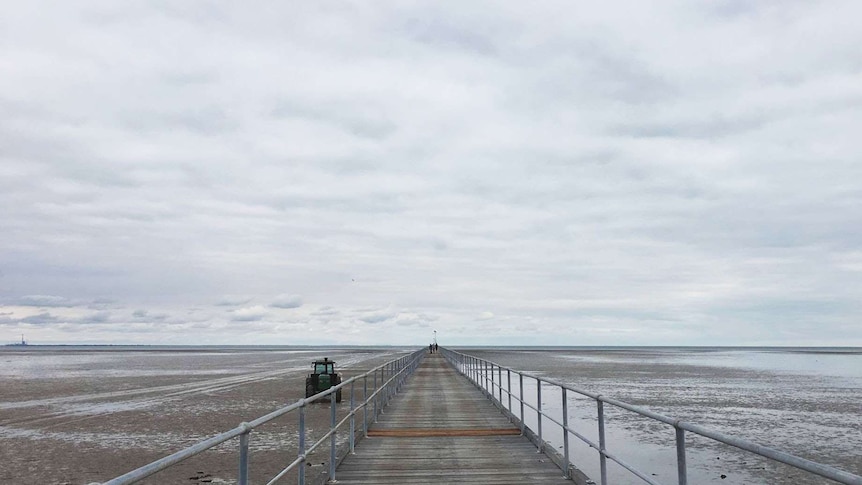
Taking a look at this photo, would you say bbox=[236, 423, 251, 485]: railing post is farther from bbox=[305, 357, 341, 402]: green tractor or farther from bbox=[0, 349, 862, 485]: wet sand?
bbox=[305, 357, 341, 402]: green tractor

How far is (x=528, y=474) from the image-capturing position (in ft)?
28.8

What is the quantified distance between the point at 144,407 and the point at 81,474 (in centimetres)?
1398

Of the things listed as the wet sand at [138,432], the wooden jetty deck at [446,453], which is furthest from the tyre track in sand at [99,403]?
the wooden jetty deck at [446,453]

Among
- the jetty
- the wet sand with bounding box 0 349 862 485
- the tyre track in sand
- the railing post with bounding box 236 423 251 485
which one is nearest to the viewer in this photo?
the railing post with bounding box 236 423 251 485

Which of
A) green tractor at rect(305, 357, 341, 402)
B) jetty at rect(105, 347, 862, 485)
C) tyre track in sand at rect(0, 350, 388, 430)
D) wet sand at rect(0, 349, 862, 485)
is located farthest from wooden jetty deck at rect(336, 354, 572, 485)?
tyre track in sand at rect(0, 350, 388, 430)

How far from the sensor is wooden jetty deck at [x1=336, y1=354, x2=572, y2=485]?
8664 mm

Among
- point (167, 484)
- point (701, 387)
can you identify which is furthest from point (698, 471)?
point (701, 387)

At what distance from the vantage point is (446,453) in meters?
10.3

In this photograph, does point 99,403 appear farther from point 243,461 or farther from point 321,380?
point 243,461

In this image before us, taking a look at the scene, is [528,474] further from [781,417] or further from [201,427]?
[781,417]

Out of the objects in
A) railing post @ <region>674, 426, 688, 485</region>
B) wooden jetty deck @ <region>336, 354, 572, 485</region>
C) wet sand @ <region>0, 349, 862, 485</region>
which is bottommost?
wet sand @ <region>0, 349, 862, 485</region>

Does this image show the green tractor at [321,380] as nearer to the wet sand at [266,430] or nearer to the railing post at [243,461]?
the wet sand at [266,430]

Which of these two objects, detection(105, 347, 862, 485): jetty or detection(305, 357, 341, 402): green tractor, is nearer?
detection(105, 347, 862, 485): jetty

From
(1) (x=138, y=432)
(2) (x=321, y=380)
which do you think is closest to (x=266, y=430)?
(1) (x=138, y=432)
